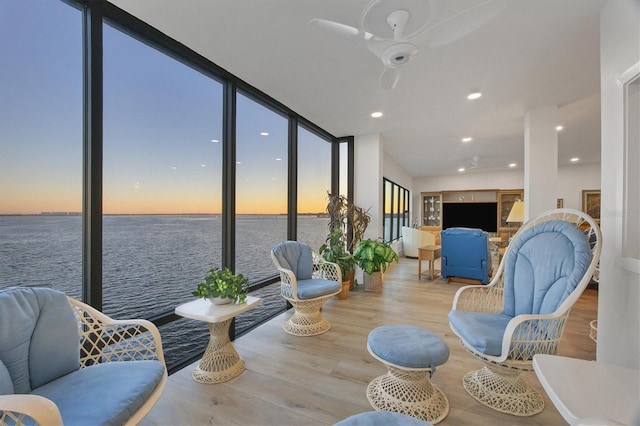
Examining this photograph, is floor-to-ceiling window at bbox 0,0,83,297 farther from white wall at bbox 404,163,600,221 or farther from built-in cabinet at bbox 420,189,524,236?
white wall at bbox 404,163,600,221

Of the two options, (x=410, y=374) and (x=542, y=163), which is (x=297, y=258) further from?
(x=542, y=163)

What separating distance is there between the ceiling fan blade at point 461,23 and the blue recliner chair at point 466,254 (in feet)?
12.4

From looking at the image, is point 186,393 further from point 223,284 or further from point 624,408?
point 624,408

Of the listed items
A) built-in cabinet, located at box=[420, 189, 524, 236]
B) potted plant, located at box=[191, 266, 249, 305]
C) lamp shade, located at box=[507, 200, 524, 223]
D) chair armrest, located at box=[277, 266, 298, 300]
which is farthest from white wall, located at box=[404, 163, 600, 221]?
potted plant, located at box=[191, 266, 249, 305]

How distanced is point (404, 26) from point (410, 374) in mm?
2134

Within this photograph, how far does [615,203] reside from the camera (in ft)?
5.56

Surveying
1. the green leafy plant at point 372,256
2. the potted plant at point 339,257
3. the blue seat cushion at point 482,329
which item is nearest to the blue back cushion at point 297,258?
the potted plant at point 339,257

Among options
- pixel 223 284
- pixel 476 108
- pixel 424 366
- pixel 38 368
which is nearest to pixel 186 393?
pixel 223 284

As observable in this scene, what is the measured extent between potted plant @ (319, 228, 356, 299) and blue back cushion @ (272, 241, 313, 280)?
27.6 inches

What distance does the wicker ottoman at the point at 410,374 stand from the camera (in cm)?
162

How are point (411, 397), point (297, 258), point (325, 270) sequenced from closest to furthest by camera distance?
point (411, 397) < point (297, 258) < point (325, 270)

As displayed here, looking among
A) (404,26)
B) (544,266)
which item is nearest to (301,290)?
(544,266)

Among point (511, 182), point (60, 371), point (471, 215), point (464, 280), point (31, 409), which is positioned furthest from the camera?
point (471, 215)

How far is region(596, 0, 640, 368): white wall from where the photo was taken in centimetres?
156
